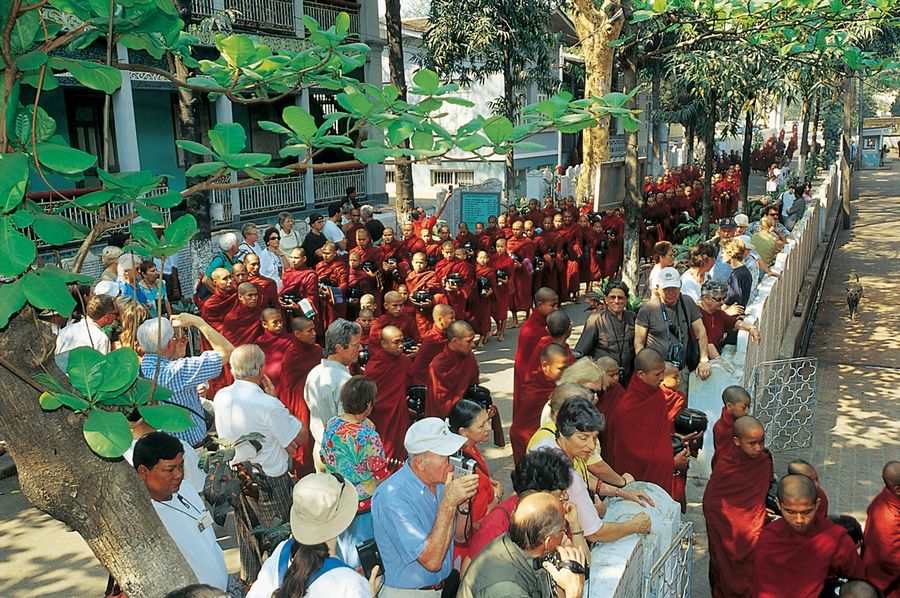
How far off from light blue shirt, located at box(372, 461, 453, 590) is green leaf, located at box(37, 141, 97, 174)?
212 cm

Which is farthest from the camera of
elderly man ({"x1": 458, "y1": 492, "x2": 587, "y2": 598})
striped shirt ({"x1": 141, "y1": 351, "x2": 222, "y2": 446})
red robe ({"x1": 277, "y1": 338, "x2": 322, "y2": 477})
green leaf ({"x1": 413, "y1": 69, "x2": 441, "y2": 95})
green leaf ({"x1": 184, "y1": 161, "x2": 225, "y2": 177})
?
red robe ({"x1": 277, "y1": 338, "x2": 322, "y2": 477})

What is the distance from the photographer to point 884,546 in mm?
4555

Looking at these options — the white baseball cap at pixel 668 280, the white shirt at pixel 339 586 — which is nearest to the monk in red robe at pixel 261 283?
the white baseball cap at pixel 668 280

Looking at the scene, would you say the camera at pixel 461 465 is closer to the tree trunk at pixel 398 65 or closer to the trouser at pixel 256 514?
the trouser at pixel 256 514

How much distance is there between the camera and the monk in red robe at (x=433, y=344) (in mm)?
7418

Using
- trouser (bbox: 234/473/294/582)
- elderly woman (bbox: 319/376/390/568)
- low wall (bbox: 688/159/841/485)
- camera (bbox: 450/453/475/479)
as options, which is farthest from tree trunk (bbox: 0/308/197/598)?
low wall (bbox: 688/159/841/485)

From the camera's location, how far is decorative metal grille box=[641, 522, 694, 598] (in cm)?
381

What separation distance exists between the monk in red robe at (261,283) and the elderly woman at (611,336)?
3697 millimetres

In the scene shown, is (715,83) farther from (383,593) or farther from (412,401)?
(383,593)

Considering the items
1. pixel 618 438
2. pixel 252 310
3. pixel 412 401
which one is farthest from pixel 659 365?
pixel 252 310

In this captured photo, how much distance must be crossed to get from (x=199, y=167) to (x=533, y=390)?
462 cm

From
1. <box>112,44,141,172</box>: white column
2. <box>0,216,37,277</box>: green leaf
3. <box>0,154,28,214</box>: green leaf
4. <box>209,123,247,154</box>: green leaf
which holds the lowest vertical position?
<box>0,216,37,277</box>: green leaf

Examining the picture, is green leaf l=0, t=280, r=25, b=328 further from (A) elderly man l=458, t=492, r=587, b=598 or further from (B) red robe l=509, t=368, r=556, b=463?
(B) red robe l=509, t=368, r=556, b=463

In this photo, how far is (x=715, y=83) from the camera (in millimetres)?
13578
